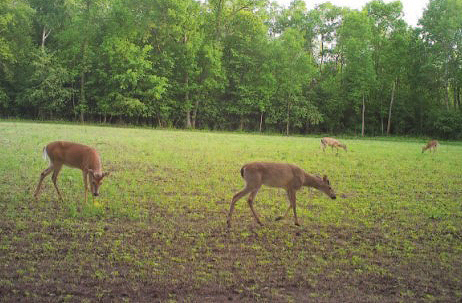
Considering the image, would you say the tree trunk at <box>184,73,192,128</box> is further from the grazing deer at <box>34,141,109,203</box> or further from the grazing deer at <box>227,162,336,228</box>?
the grazing deer at <box>227,162,336,228</box>

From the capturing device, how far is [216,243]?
19.2ft

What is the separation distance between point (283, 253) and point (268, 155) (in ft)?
37.1

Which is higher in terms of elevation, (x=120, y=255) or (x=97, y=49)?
(x=97, y=49)

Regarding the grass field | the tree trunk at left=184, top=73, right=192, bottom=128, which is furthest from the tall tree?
the grass field

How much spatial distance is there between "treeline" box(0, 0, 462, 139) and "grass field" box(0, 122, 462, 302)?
32519 mm

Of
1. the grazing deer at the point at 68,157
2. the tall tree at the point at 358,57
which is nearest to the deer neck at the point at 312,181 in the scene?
the grazing deer at the point at 68,157

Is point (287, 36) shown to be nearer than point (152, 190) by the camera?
No

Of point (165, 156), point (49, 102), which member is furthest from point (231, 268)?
point (49, 102)

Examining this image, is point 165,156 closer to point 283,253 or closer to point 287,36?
point 283,253

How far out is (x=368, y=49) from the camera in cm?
4259

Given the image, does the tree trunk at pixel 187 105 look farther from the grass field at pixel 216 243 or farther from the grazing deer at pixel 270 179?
the grazing deer at pixel 270 179

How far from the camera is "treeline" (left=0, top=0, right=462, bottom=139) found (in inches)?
1591

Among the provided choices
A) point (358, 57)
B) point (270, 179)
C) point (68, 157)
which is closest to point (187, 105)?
point (358, 57)

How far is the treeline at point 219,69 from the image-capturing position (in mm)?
40406
